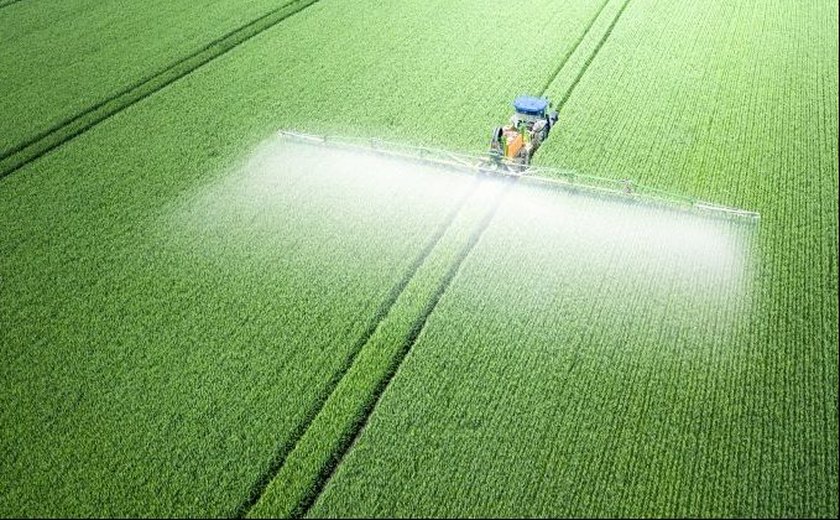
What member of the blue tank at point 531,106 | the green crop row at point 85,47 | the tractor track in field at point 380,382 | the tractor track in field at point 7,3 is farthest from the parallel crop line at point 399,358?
the tractor track in field at point 7,3

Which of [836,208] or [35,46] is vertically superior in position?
[35,46]

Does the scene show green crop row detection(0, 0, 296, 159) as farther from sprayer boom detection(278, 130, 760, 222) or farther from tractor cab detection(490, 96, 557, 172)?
tractor cab detection(490, 96, 557, 172)

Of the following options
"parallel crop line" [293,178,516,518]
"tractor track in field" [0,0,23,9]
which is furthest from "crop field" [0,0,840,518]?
"tractor track in field" [0,0,23,9]

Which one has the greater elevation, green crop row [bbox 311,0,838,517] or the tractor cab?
the tractor cab

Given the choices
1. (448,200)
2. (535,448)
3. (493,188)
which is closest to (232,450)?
(535,448)

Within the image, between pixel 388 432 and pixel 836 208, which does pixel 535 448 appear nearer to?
pixel 388 432

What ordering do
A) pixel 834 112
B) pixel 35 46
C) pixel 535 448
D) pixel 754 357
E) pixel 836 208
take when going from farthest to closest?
pixel 35 46 < pixel 834 112 < pixel 836 208 < pixel 754 357 < pixel 535 448

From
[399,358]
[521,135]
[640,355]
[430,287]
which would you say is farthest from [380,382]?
[521,135]
